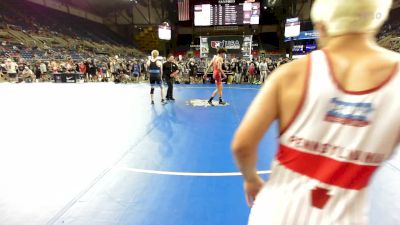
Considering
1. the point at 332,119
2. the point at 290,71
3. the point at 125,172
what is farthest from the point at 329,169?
the point at 125,172

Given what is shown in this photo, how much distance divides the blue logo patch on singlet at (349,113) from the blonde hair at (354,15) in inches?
9.1

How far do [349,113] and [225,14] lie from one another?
22662mm

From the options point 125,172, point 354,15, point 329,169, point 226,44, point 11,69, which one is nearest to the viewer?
point 354,15

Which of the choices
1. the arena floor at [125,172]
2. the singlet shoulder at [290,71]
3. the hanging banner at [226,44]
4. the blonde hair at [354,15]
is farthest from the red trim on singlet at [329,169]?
the hanging banner at [226,44]

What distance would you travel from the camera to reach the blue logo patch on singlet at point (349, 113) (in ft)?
3.09

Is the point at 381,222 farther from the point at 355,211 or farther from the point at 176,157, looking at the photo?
the point at 176,157

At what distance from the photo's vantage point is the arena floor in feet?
11.0

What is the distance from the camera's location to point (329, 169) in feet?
3.39

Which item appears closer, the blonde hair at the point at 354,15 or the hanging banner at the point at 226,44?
the blonde hair at the point at 354,15

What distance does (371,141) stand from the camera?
99 centimetres

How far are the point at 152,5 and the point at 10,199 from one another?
4113cm

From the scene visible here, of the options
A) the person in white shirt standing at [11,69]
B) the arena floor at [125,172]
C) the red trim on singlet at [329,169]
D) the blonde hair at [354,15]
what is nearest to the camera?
the blonde hair at [354,15]

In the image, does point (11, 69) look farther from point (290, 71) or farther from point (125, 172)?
point (290, 71)

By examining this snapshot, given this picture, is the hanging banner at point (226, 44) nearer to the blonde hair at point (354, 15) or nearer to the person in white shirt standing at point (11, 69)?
the person in white shirt standing at point (11, 69)
